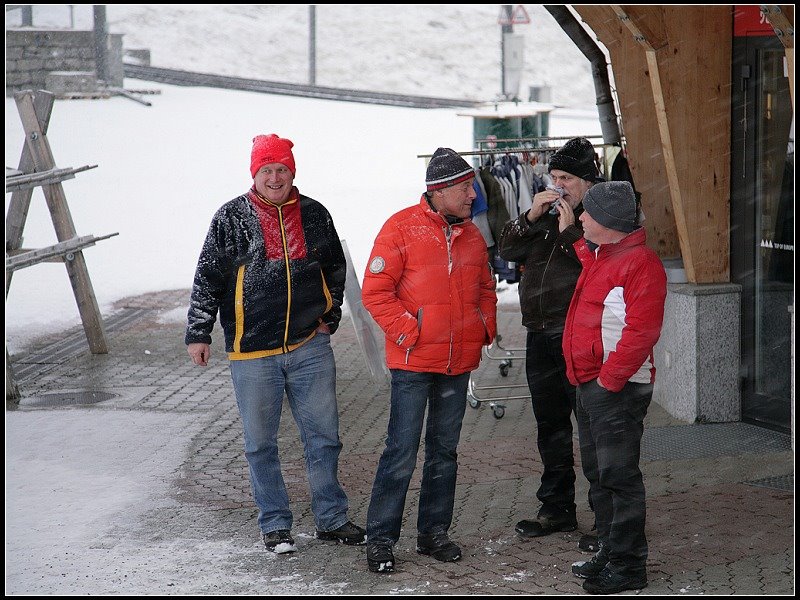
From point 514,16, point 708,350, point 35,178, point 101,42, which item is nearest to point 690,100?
point 708,350

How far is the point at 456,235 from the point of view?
5500 mm

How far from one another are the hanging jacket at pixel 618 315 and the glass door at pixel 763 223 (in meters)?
2.76

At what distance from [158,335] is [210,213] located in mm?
7652

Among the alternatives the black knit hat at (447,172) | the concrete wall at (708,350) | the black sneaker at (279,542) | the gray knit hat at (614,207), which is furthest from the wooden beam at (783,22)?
the black sneaker at (279,542)

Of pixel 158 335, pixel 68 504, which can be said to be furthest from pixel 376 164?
pixel 68 504

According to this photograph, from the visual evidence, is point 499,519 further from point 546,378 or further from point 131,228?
point 131,228

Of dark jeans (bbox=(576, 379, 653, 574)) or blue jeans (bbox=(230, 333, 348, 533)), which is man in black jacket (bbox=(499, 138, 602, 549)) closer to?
dark jeans (bbox=(576, 379, 653, 574))

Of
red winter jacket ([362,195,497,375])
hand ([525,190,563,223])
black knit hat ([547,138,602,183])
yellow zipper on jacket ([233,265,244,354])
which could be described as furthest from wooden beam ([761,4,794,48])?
yellow zipper on jacket ([233,265,244,354])

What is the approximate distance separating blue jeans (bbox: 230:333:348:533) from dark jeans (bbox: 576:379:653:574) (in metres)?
1.47

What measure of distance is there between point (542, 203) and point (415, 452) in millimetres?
1389

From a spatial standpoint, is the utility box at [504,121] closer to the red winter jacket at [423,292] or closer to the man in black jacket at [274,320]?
Answer: the man in black jacket at [274,320]

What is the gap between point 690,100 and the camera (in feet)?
24.5

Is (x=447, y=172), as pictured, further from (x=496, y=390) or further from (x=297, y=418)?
(x=496, y=390)

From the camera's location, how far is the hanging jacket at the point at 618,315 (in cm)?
491
